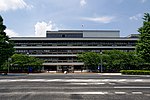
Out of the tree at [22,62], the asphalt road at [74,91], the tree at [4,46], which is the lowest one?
the asphalt road at [74,91]

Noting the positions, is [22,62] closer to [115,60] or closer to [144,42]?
[115,60]

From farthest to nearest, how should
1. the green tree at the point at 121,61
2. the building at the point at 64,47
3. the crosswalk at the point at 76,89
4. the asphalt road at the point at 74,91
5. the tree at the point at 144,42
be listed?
the building at the point at 64,47, the green tree at the point at 121,61, the tree at the point at 144,42, the crosswalk at the point at 76,89, the asphalt road at the point at 74,91

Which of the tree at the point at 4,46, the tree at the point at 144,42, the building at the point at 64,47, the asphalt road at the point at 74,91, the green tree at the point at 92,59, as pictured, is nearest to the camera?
the asphalt road at the point at 74,91

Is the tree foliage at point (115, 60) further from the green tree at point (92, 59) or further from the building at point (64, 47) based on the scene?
the building at point (64, 47)

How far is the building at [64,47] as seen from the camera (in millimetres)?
99875

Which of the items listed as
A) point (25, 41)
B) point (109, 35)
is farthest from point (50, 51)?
point (109, 35)

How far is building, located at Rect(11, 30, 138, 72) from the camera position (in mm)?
99875

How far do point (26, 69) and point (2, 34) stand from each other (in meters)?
25.8

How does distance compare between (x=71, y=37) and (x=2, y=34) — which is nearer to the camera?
(x=2, y=34)

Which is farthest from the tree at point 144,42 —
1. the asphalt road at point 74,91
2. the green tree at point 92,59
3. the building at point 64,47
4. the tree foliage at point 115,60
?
the building at point 64,47

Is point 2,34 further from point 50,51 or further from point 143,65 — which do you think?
point 50,51

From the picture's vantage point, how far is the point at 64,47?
100500 millimetres

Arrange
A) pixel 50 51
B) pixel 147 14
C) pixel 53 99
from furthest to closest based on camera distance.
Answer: pixel 50 51 → pixel 147 14 → pixel 53 99

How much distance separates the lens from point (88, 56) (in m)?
78.3
